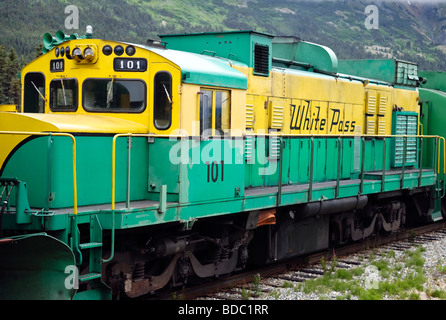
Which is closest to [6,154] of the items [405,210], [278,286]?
[278,286]

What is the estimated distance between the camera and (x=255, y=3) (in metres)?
196

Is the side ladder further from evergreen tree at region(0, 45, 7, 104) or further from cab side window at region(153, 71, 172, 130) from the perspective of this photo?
evergreen tree at region(0, 45, 7, 104)

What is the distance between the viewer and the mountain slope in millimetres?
105375

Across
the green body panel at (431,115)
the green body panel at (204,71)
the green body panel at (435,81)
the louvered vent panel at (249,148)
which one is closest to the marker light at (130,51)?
the green body panel at (204,71)

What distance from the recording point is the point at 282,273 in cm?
1097

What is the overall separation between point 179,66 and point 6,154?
2.47 m

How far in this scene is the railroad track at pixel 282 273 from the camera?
9.09m

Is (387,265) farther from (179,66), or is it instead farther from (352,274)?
(179,66)

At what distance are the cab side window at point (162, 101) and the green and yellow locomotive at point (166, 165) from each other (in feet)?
0.05

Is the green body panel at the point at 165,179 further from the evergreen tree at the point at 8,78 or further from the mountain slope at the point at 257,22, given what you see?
the mountain slope at the point at 257,22

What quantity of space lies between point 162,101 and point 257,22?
166538 millimetres

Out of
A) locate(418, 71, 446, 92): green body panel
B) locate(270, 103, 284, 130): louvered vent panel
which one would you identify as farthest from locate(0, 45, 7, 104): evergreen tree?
locate(270, 103, 284, 130): louvered vent panel

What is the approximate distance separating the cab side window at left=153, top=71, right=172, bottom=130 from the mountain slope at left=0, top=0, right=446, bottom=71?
86193mm

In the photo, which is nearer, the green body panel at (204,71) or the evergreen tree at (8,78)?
the green body panel at (204,71)
